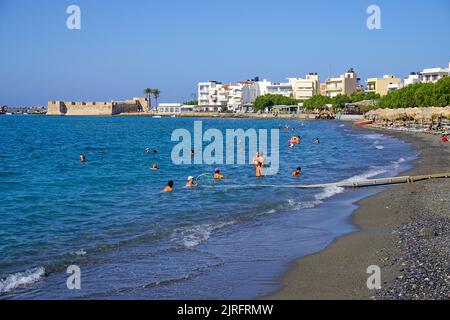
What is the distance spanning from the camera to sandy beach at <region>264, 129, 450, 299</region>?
28.6ft

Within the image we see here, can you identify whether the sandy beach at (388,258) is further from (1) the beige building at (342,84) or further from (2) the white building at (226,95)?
(2) the white building at (226,95)

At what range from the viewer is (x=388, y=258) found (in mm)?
10680

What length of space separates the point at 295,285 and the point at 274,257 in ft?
6.76

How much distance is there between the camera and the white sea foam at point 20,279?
9.95m

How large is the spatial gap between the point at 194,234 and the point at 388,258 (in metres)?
5.43

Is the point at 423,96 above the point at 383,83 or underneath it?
underneath

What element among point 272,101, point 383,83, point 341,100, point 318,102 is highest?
point 383,83

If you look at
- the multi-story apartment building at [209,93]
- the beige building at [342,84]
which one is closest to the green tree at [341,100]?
the beige building at [342,84]

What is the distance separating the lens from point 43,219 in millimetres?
17078

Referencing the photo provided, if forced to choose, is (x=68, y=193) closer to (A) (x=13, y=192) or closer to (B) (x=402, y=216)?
(A) (x=13, y=192)
